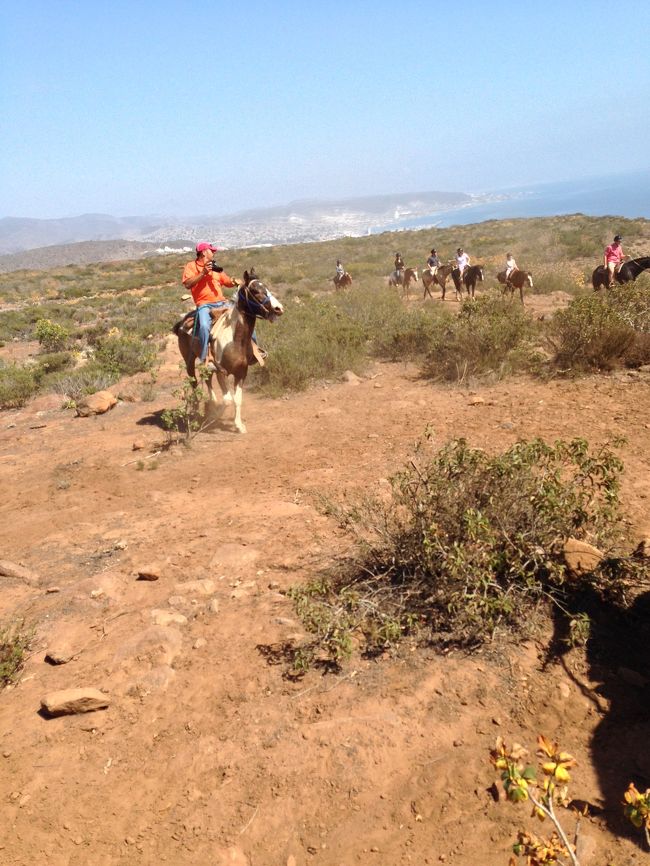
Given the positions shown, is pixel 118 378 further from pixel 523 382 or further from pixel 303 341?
A: pixel 523 382

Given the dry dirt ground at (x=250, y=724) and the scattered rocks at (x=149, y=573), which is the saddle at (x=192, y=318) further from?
the scattered rocks at (x=149, y=573)

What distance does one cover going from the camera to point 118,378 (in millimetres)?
12273

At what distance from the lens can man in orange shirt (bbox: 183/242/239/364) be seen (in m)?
8.22

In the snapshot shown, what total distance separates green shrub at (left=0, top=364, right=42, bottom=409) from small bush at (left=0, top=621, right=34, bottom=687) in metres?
8.92

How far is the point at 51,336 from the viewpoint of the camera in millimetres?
15922

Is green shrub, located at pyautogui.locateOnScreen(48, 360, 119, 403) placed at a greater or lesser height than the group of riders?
lesser

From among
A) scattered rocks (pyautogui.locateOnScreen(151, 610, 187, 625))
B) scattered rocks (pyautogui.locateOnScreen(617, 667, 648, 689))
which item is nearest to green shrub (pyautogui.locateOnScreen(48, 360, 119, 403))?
scattered rocks (pyautogui.locateOnScreen(151, 610, 187, 625))

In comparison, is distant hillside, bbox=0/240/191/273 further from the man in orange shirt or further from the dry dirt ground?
the dry dirt ground

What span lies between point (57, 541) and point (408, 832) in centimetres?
425

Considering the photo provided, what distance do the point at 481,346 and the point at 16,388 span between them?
31.0 ft

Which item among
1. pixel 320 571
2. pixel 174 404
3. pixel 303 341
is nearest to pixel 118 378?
pixel 174 404

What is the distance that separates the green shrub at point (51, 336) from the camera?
15820mm

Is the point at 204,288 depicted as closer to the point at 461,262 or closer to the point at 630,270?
A: the point at 630,270

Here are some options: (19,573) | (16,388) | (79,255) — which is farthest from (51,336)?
(79,255)
